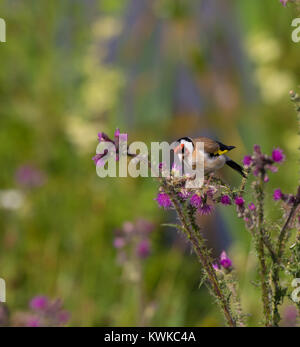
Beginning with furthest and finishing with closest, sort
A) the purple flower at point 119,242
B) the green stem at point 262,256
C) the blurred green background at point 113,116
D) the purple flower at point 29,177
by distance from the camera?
1. the purple flower at point 29,177
2. the blurred green background at point 113,116
3. the purple flower at point 119,242
4. the green stem at point 262,256

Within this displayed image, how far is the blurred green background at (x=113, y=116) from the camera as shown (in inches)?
91.8

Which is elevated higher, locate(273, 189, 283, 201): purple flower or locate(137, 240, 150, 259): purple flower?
locate(137, 240, 150, 259): purple flower

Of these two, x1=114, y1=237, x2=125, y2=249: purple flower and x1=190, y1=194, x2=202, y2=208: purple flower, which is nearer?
x1=190, y1=194, x2=202, y2=208: purple flower

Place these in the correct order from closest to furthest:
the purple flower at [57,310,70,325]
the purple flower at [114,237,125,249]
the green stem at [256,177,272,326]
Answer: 1. the green stem at [256,177,272,326]
2. the purple flower at [57,310,70,325]
3. the purple flower at [114,237,125,249]

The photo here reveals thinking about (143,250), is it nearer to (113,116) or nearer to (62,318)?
(62,318)

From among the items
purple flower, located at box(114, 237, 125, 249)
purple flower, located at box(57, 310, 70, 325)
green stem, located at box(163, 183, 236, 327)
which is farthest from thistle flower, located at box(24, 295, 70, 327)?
green stem, located at box(163, 183, 236, 327)

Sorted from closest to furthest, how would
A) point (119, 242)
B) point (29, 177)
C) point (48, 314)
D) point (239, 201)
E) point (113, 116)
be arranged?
point (239, 201) < point (48, 314) < point (119, 242) < point (29, 177) < point (113, 116)

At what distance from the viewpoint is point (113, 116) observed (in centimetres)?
266

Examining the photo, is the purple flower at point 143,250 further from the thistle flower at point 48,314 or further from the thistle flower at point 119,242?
the thistle flower at point 48,314

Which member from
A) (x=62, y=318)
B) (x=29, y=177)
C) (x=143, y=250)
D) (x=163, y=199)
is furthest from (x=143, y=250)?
(x=163, y=199)

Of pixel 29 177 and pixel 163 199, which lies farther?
pixel 29 177

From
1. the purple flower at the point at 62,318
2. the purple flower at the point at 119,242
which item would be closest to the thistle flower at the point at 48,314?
the purple flower at the point at 62,318

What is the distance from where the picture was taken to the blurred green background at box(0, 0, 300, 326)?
2332 mm

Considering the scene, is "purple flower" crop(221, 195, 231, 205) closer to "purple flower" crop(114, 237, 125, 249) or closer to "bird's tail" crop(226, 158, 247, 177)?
"bird's tail" crop(226, 158, 247, 177)
